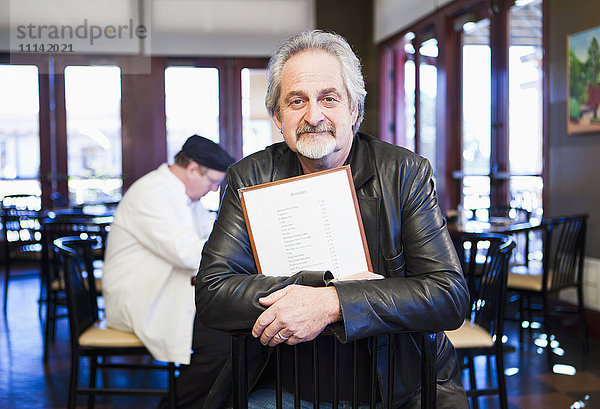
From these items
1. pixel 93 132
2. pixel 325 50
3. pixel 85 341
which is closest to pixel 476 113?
pixel 85 341

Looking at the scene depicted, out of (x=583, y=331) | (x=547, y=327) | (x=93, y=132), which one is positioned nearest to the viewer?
(x=547, y=327)

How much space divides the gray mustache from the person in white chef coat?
1231mm

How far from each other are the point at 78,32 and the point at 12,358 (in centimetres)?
545

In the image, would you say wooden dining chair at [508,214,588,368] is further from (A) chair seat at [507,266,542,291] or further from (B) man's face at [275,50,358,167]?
A: (B) man's face at [275,50,358,167]

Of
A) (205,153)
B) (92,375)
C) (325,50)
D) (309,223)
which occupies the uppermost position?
(325,50)

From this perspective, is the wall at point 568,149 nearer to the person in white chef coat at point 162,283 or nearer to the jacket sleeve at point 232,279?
the person in white chef coat at point 162,283

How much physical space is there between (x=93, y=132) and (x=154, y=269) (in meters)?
6.28

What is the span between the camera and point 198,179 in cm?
288

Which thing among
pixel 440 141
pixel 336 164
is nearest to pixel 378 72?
pixel 440 141

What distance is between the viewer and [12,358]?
13.0ft

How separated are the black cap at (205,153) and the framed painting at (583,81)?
281 centimetres

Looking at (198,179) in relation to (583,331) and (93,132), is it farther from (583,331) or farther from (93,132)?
(93,132)

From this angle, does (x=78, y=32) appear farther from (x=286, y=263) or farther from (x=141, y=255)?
(x=286, y=263)

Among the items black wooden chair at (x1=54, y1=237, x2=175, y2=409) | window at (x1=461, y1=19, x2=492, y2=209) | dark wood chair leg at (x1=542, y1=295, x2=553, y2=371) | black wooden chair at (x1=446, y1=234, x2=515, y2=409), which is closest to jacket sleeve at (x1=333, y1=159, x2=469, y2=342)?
black wooden chair at (x1=446, y1=234, x2=515, y2=409)
